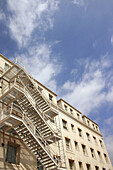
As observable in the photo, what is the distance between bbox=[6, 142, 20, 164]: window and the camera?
11.9 metres

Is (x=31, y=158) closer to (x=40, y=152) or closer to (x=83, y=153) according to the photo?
(x=40, y=152)

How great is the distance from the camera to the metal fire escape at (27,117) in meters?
11.3

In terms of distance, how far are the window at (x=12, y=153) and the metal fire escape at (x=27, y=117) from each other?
178 cm

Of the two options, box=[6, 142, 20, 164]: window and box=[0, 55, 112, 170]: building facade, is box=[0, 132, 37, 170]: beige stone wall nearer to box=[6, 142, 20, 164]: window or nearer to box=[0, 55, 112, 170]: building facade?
box=[0, 55, 112, 170]: building facade

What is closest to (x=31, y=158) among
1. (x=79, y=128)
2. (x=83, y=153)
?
(x=83, y=153)

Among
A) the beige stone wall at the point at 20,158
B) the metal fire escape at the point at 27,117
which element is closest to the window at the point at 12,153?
the beige stone wall at the point at 20,158

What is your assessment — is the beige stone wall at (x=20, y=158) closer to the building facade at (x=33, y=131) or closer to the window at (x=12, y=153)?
the building facade at (x=33, y=131)

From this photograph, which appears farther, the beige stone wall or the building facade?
the building facade

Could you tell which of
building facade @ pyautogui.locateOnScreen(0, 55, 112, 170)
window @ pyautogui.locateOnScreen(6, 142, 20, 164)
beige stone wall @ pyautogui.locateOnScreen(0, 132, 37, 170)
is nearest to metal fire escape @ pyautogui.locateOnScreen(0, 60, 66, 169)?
building facade @ pyautogui.locateOnScreen(0, 55, 112, 170)

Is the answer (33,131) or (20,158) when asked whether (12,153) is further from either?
(33,131)

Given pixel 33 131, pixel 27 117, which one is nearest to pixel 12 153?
pixel 33 131

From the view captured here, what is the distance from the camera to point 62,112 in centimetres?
2438

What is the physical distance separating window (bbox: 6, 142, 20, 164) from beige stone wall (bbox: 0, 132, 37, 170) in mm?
299

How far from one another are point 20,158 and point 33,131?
104 inches
